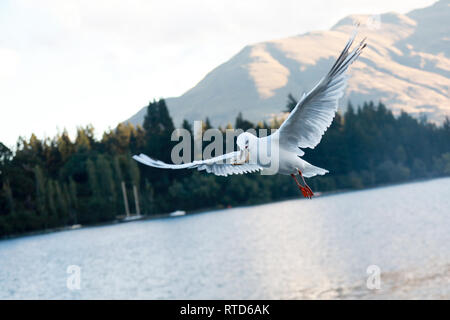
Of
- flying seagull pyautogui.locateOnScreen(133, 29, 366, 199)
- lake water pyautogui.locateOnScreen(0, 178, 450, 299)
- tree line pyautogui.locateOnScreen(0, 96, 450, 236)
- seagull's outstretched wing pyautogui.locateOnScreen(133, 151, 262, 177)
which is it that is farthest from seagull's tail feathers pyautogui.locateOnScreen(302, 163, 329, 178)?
tree line pyautogui.locateOnScreen(0, 96, 450, 236)

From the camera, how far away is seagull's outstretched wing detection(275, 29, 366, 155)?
5.97 meters

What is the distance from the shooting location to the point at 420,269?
45469mm

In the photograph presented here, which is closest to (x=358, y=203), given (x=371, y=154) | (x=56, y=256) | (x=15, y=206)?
(x=371, y=154)

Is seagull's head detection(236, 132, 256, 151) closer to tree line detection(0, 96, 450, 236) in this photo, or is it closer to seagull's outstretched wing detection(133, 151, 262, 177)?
seagull's outstretched wing detection(133, 151, 262, 177)

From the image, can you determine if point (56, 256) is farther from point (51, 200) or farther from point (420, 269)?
point (420, 269)

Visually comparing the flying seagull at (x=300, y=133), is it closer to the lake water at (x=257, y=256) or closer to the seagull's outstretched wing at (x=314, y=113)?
the seagull's outstretched wing at (x=314, y=113)

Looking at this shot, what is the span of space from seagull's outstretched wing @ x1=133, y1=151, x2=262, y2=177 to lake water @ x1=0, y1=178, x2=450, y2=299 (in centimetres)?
3564

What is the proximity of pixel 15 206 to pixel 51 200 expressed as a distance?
23.4 ft

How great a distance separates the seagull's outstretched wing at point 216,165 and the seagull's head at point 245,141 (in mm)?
1154

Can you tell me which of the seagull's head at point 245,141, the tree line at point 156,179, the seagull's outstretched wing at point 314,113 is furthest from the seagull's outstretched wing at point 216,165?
the tree line at point 156,179

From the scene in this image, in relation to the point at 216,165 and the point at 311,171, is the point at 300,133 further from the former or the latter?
the point at 216,165

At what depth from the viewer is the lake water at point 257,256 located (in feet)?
155
